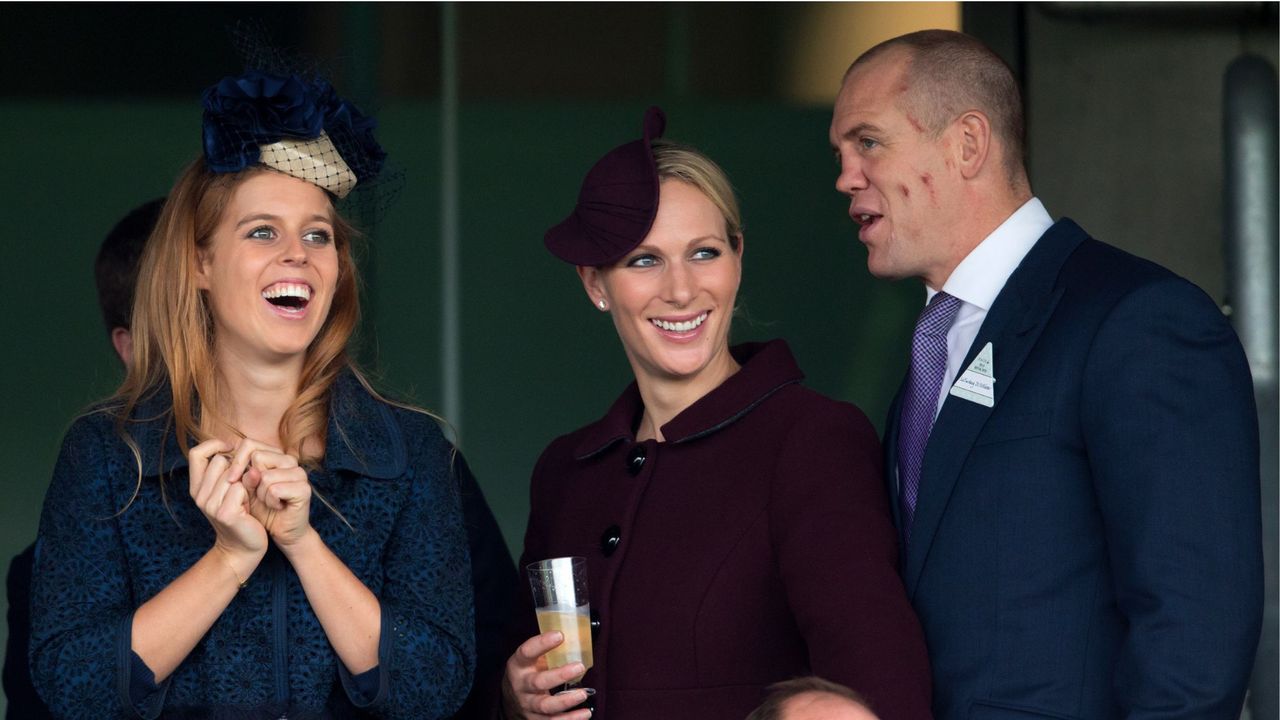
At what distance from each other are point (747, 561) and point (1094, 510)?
59 cm

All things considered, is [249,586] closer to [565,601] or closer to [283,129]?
[565,601]

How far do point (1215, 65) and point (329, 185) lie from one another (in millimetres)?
3352

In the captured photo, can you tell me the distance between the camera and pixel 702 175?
10.0 ft

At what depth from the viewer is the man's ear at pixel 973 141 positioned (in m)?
2.88

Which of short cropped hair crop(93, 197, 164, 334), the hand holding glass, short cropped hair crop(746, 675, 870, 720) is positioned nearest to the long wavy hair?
the hand holding glass

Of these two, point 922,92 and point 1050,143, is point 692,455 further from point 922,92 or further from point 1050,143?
point 1050,143

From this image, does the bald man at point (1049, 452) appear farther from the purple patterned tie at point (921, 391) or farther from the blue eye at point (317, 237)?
the blue eye at point (317, 237)

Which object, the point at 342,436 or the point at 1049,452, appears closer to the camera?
the point at 1049,452

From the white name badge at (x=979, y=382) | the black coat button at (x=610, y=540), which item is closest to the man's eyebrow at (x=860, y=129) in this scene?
the white name badge at (x=979, y=382)

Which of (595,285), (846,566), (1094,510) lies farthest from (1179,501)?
(595,285)

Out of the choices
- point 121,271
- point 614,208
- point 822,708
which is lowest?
point 822,708

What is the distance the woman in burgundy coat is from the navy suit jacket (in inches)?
4.4

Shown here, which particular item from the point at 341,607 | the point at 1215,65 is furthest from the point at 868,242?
the point at 1215,65

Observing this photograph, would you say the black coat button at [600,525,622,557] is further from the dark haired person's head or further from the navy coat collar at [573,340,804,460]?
the dark haired person's head
